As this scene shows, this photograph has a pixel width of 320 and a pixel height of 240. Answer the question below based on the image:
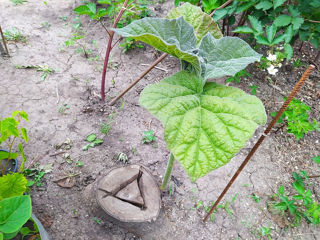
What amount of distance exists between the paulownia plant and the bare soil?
102 cm

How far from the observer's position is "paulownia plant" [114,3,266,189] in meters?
0.89

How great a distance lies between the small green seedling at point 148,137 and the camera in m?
2.19


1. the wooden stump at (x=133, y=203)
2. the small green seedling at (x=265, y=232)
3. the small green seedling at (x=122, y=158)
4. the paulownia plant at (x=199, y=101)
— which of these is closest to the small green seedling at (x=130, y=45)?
the small green seedling at (x=122, y=158)

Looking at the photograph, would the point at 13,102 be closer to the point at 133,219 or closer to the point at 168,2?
the point at 133,219

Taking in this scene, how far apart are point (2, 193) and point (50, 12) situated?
311 cm

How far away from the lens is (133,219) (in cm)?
153

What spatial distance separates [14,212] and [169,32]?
3.69 feet

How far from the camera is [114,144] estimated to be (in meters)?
2.16

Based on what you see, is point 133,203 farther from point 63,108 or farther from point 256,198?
point 63,108

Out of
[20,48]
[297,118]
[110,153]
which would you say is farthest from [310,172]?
[20,48]

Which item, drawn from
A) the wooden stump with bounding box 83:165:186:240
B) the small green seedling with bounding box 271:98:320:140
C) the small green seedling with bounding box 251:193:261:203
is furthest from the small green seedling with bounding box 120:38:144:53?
the small green seedling with bounding box 251:193:261:203

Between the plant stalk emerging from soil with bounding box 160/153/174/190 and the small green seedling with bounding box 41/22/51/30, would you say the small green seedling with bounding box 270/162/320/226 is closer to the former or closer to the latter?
the plant stalk emerging from soil with bounding box 160/153/174/190

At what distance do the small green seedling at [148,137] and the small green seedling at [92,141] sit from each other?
386 millimetres

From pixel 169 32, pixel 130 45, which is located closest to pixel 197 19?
pixel 169 32
